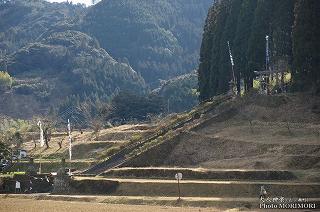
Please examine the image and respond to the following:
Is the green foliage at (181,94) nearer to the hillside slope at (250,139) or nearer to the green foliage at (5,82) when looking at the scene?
the green foliage at (5,82)

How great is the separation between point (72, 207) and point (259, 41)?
21950 millimetres

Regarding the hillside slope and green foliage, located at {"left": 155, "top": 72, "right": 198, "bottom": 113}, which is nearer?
the hillside slope

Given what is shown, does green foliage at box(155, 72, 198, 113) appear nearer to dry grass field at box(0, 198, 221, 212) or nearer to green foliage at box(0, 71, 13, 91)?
green foliage at box(0, 71, 13, 91)

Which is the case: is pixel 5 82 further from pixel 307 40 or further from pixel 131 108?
pixel 307 40

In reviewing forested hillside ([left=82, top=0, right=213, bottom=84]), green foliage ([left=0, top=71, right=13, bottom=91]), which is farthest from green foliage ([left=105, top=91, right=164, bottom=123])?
forested hillside ([left=82, top=0, right=213, bottom=84])

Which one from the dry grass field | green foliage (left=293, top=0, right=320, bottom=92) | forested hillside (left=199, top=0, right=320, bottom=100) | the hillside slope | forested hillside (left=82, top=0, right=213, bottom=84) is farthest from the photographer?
forested hillside (left=82, top=0, right=213, bottom=84)

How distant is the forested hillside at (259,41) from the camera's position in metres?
34.4

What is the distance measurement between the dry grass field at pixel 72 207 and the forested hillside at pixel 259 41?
17168 mm

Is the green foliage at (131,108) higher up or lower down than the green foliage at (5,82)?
lower down

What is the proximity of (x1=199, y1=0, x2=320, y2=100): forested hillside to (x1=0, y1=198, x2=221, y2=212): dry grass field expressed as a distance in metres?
17.2

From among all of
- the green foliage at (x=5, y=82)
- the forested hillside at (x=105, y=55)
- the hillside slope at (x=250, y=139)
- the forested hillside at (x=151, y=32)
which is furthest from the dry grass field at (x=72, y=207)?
the forested hillside at (x=151, y=32)

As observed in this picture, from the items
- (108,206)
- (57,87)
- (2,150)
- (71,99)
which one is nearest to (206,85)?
(2,150)

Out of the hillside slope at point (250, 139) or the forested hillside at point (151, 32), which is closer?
the hillside slope at point (250, 139)

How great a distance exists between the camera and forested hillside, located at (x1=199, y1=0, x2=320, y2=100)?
34438 mm
